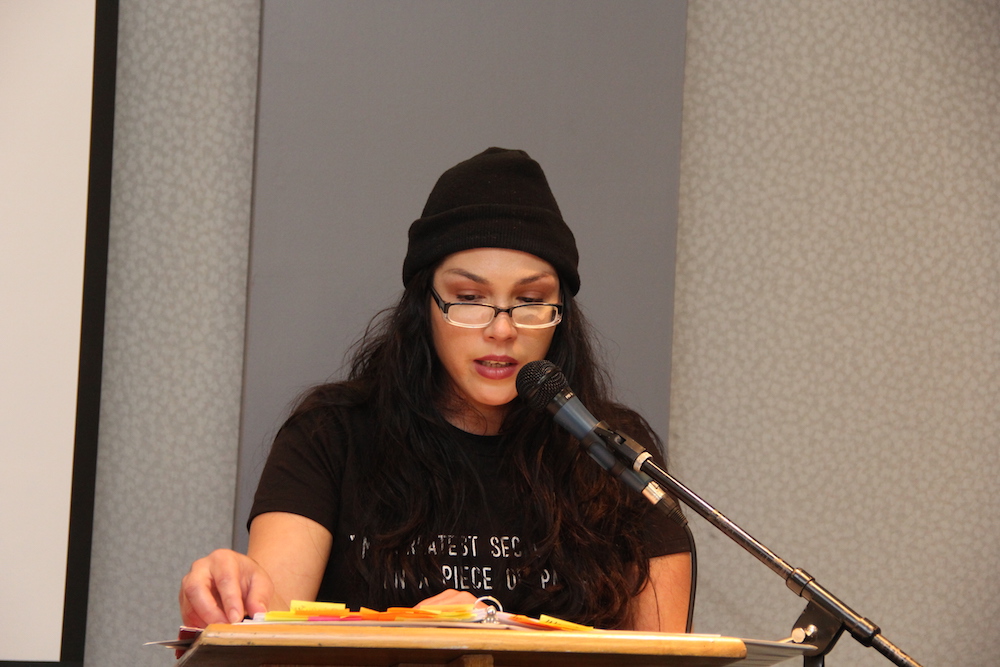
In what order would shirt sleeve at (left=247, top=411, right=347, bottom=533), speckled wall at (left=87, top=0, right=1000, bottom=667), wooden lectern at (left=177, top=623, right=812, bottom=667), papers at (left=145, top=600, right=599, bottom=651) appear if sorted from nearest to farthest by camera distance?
wooden lectern at (left=177, top=623, right=812, bottom=667), papers at (left=145, top=600, right=599, bottom=651), shirt sleeve at (left=247, top=411, right=347, bottom=533), speckled wall at (left=87, top=0, right=1000, bottom=667)

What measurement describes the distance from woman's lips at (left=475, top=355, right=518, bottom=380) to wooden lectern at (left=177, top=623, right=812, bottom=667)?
864 millimetres

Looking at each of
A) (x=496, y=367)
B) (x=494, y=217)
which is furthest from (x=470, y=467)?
(x=494, y=217)

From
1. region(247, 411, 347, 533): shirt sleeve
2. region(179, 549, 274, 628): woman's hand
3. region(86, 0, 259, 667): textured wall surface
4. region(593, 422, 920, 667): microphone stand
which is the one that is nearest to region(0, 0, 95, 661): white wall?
region(86, 0, 259, 667): textured wall surface

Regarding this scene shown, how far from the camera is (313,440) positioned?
6.03 feet

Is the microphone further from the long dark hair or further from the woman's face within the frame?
the long dark hair

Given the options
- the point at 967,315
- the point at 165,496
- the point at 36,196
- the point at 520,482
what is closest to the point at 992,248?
the point at 967,315

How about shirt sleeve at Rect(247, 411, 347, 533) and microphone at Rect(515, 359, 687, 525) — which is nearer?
microphone at Rect(515, 359, 687, 525)

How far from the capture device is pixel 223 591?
3.56ft

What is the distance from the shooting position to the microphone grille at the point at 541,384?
1.39 meters

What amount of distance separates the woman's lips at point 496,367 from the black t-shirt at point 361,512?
0.58ft

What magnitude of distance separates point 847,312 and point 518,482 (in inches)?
43.2

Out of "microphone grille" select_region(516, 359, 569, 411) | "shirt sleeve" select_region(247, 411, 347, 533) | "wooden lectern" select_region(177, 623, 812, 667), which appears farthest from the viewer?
"shirt sleeve" select_region(247, 411, 347, 533)

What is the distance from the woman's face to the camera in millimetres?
1808

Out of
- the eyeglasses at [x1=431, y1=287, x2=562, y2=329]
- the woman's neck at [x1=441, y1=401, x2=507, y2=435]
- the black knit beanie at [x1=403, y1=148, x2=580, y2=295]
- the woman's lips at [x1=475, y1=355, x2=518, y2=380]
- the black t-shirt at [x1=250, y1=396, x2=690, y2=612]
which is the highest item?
the black knit beanie at [x1=403, y1=148, x2=580, y2=295]
